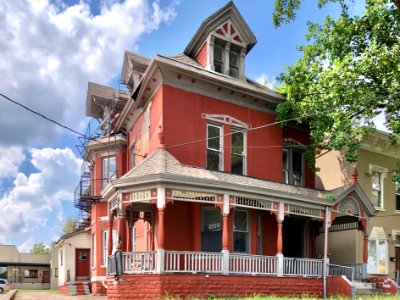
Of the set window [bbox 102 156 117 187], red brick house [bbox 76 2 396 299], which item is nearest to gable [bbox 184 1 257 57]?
red brick house [bbox 76 2 396 299]

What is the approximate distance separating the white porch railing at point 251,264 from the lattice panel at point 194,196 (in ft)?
6.59

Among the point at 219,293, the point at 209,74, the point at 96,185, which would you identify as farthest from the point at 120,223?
the point at 96,185

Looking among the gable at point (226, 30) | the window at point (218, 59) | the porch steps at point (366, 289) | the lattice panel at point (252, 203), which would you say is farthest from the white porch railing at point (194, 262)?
the gable at point (226, 30)

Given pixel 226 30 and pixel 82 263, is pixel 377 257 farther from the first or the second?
pixel 82 263

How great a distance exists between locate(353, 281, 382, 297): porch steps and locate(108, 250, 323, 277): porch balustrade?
231 centimetres

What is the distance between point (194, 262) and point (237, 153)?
213 inches

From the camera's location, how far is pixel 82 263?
102 ft

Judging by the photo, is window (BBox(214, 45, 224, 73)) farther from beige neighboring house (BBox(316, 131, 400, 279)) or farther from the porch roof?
beige neighboring house (BBox(316, 131, 400, 279))

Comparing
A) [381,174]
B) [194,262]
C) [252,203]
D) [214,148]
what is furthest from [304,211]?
[381,174]

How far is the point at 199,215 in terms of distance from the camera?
16922 millimetres

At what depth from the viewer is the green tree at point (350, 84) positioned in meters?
18.9

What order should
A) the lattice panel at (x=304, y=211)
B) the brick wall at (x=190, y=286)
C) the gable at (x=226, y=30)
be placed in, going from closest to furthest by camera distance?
the brick wall at (x=190, y=286) < the lattice panel at (x=304, y=211) < the gable at (x=226, y=30)

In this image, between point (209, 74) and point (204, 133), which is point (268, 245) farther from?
point (209, 74)

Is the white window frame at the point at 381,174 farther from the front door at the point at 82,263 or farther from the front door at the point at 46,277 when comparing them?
the front door at the point at 46,277
